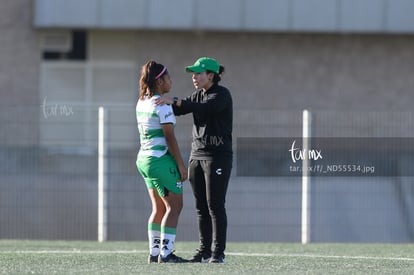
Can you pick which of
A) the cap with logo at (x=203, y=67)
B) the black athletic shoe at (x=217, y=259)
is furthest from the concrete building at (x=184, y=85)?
the cap with logo at (x=203, y=67)

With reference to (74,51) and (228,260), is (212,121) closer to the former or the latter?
(228,260)

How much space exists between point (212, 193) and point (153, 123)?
0.81 m

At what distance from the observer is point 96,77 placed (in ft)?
72.2

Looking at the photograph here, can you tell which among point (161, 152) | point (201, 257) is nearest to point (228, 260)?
point (201, 257)

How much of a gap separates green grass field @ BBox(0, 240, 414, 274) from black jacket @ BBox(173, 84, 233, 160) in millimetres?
1015

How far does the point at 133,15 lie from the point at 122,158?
503 cm

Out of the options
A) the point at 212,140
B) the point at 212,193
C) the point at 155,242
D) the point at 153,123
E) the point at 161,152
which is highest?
the point at 153,123

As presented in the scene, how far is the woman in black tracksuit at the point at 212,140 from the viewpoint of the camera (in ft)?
31.2

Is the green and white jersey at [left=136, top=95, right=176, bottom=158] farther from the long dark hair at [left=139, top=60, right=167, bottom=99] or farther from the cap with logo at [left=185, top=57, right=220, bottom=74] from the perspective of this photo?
the cap with logo at [left=185, top=57, right=220, bottom=74]

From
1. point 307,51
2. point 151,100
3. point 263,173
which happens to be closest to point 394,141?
point 263,173

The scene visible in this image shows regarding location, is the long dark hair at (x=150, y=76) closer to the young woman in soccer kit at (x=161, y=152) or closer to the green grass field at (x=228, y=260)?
the young woman in soccer kit at (x=161, y=152)

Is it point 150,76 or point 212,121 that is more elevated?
point 150,76

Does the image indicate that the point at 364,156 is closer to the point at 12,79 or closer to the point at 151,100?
the point at 151,100

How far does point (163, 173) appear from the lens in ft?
30.9
